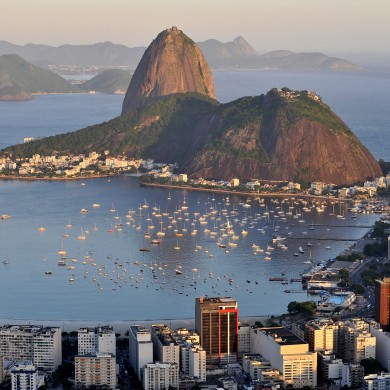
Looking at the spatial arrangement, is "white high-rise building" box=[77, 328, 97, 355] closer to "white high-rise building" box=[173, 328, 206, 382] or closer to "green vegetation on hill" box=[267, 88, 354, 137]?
"white high-rise building" box=[173, 328, 206, 382]

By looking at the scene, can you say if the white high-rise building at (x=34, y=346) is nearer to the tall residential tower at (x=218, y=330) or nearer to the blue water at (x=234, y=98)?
the tall residential tower at (x=218, y=330)

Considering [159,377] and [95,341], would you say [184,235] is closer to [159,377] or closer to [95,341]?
[95,341]

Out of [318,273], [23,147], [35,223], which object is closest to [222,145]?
[23,147]

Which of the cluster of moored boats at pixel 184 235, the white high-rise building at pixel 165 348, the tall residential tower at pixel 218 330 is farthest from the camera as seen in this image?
the cluster of moored boats at pixel 184 235

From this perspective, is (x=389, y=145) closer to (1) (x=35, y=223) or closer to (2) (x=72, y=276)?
(1) (x=35, y=223)

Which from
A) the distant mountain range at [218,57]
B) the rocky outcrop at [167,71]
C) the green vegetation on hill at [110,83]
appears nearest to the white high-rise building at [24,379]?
the rocky outcrop at [167,71]
